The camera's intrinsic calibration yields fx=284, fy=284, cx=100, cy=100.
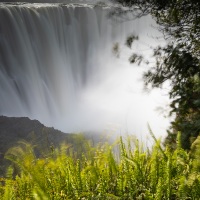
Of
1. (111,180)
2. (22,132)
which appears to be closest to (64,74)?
(22,132)

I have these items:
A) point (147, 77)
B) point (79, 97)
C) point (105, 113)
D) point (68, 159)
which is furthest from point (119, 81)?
point (68, 159)

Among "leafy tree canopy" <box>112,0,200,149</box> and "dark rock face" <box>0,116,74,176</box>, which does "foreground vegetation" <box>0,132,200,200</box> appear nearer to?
"leafy tree canopy" <box>112,0,200,149</box>

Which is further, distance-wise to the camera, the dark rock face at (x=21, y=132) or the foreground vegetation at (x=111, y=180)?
the dark rock face at (x=21, y=132)

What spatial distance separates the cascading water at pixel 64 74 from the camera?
615 inches

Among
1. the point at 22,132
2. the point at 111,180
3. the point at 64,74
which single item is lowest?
the point at 111,180

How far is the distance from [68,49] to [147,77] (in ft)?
44.2

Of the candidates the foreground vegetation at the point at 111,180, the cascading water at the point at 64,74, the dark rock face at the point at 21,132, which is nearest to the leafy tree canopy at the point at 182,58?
the foreground vegetation at the point at 111,180

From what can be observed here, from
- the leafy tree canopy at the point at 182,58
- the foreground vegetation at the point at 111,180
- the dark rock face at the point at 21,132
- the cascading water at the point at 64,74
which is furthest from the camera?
the cascading water at the point at 64,74

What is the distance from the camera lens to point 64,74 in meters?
19.7

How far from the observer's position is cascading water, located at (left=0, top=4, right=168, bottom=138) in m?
15.6

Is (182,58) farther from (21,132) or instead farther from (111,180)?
(21,132)

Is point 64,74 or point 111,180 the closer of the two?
point 111,180

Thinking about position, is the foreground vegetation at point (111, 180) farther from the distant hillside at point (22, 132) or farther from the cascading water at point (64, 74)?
the cascading water at point (64, 74)

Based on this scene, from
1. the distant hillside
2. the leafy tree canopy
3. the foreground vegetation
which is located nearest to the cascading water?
the distant hillside
